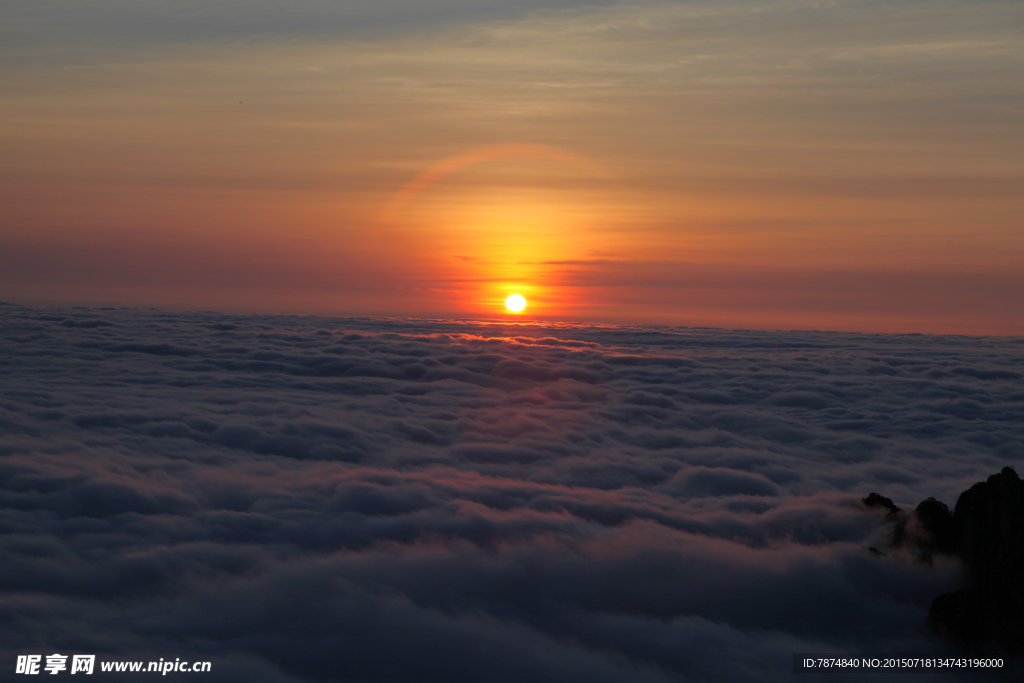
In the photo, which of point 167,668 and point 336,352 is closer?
point 167,668

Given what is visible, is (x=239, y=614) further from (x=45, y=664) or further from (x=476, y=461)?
(x=476, y=461)

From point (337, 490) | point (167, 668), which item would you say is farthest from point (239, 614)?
point (337, 490)

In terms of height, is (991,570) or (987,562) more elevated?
(987,562)

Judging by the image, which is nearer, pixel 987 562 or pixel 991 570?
pixel 991 570

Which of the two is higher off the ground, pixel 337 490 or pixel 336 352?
pixel 336 352

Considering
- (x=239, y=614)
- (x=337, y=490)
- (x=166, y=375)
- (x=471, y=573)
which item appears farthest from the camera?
(x=166, y=375)

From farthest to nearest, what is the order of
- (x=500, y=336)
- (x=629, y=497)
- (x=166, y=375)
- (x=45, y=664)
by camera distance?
1. (x=500, y=336)
2. (x=166, y=375)
3. (x=629, y=497)
4. (x=45, y=664)

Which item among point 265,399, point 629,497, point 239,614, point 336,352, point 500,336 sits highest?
point 500,336

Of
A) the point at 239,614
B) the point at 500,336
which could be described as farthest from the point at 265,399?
the point at 500,336
